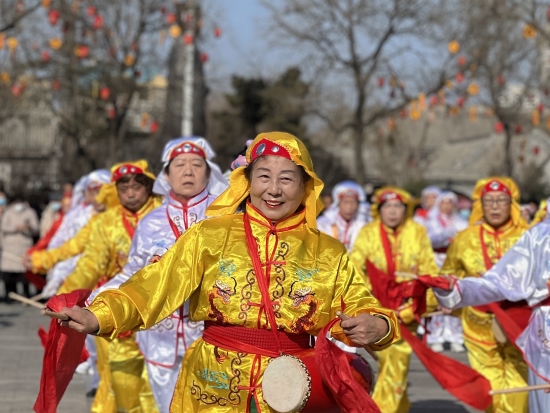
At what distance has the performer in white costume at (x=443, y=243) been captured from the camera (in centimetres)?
1398

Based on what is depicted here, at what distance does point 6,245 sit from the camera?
1870cm

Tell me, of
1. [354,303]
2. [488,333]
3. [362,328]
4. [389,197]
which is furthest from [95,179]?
[362,328]

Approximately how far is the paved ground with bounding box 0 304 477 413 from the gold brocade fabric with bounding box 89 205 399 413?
174 inches

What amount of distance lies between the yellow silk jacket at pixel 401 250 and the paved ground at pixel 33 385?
1.17 metres

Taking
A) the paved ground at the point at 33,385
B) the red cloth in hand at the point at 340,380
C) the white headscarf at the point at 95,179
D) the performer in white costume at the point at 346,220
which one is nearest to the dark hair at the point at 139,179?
the paved ground at the point at 33,385

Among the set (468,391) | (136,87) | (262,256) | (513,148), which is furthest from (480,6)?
(513,148)

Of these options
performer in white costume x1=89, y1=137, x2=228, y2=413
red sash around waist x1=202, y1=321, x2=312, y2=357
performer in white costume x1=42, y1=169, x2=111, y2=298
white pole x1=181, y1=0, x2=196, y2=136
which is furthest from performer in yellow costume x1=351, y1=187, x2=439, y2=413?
white pole x1=181, y1=0, x2=196, y2=136

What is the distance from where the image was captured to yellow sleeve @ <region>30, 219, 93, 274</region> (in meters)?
9.56

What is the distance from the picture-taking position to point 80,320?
14.1ft

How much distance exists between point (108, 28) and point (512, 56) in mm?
8957

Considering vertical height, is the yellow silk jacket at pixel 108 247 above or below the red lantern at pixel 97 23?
below

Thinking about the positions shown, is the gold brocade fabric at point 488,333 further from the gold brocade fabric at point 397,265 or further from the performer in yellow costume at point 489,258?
the gold brocade fabric at point 397,265

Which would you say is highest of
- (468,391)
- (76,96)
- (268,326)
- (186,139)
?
(76,96)

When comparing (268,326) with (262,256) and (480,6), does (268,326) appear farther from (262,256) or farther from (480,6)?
(480,6)
